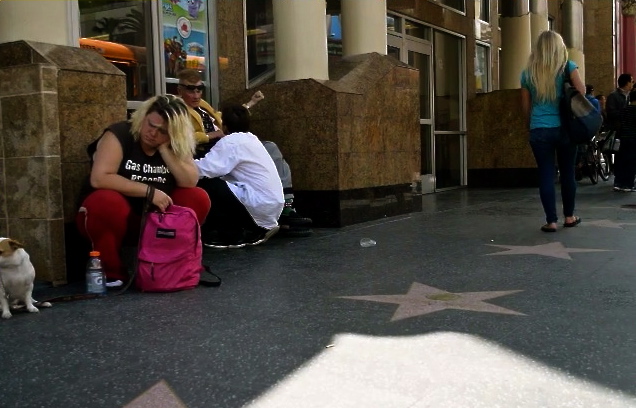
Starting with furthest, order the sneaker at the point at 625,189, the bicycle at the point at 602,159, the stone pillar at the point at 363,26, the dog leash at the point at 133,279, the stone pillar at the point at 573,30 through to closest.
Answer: the stone pillar at the point at 573,30
the bicycle at the point at 602,159
the sneaker at the point at 625,189
the stone pillar at the point at 363,26
the dog leash at the point at 133,279

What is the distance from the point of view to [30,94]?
170 inches

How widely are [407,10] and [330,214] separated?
201 inches

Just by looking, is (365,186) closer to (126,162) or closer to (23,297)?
(126,162)

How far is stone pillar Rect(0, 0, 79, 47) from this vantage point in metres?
4.47

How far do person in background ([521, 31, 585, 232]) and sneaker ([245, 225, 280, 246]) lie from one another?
239cm

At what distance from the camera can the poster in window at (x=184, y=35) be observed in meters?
7.02

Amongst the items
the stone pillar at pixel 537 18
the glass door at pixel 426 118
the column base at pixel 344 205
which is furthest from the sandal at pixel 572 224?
the stone pillar at pixel 537 18

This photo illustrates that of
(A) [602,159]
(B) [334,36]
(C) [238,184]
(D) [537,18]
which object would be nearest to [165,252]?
(C) [238,184]

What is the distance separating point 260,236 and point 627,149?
650 cm

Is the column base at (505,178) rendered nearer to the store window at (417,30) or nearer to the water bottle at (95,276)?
the store window at (417,30)

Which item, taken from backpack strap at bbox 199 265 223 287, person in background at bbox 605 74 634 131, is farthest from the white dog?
person in background at bbox 605 74 634 131

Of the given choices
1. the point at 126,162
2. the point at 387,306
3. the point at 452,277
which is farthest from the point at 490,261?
the point at 126,162

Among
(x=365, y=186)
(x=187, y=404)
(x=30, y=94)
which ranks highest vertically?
(x=30, y=94)

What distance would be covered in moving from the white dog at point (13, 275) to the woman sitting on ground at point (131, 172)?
2.18 feet
